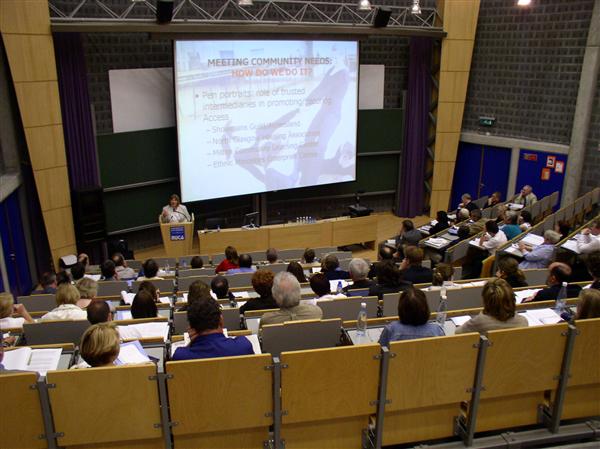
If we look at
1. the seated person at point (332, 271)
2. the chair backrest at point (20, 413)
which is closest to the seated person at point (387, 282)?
the seated person at point (332, 271)

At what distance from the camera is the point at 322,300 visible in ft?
15.0

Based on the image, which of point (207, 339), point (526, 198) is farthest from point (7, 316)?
point (526, 198)

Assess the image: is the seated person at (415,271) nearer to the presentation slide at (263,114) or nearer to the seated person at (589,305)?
the seated person at (589,305)

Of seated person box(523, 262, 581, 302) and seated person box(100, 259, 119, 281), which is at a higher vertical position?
seated person box(523, 262, 581, 302)

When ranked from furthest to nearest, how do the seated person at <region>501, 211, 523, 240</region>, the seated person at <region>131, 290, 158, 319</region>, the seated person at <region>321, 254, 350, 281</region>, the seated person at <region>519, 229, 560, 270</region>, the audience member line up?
the audience member
the seated person at <region>501, 211, 523, 240</region>
the seated person at <region>519, 229, 560, 270</region>
the seated person at <region>321, 254, 350, 281</region>
the seated person at <region>131, 290, 158, 319</region>

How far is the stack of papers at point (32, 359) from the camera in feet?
10.1

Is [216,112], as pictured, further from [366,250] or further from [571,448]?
[571,448]

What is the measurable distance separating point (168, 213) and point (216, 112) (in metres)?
1.96

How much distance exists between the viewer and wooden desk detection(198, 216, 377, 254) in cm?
917

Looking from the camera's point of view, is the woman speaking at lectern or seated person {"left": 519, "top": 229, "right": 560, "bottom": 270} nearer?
seated person {"left": 519, "top": 229, "right": 560, "bottom": 270}

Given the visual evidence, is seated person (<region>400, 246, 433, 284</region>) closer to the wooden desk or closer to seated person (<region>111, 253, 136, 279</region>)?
seated person (<region>111, 253, 136, 279</region>)

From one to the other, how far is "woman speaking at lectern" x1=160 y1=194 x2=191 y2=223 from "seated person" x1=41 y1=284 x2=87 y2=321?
433 centimetres

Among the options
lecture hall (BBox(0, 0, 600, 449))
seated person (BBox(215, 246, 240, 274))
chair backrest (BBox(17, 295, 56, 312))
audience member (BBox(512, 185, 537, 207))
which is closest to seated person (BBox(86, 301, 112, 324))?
lecture hall (BBox(0, 0, 600, 449))

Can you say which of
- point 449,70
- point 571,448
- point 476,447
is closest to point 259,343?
→ point 476,447
